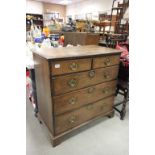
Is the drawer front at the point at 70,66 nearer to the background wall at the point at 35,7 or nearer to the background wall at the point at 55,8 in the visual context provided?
the background wall at the point at 35,7

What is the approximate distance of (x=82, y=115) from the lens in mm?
1680

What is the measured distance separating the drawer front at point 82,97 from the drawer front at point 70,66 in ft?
0.80

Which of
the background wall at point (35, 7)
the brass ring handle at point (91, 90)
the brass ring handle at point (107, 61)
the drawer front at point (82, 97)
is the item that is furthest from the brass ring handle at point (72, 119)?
the background wall at point (35, 7)

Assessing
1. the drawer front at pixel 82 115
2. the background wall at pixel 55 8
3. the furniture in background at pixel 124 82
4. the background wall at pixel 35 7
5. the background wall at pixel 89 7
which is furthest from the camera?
the background wall at pixel 55 8

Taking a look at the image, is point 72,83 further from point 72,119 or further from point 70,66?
point 72,119

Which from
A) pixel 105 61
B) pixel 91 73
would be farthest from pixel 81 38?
pixel 91 73

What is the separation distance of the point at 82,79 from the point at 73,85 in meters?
0.12

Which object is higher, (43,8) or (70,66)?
(43,8)

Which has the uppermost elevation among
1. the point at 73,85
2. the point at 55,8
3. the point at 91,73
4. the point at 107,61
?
the point at 55,8

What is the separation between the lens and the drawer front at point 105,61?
1.55 metres
